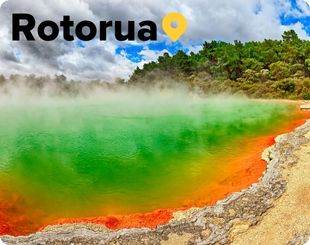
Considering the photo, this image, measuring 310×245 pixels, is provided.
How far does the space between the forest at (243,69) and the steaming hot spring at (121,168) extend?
512 inches

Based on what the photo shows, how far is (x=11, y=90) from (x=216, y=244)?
20604 millimetres

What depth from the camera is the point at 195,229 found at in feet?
15.9

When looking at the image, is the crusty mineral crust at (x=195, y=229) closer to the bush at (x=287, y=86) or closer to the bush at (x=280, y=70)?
the bush at (x=287, y=86)

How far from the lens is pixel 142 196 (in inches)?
275

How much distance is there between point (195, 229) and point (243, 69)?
86.4ft

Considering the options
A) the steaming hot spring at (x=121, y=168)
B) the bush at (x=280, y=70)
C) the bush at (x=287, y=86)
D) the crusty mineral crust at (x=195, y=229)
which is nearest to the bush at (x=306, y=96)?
the bush at (x=287, y=86)

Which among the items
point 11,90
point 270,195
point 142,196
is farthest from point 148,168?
point 11,90

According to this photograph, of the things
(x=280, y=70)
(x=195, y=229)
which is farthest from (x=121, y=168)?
(x=280, y=70)

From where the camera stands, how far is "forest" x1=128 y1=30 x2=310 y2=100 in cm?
2742

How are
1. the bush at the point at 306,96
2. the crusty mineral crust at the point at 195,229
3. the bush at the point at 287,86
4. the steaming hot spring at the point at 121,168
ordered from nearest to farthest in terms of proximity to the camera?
the crusty mineral crust at the point at 195,229, the steaming hot spring at the point at 121,168, the bush at the point at 306,96, the bush at the point at 287,86

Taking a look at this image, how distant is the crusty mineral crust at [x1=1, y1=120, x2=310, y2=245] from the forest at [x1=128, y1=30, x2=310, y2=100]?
21544mm

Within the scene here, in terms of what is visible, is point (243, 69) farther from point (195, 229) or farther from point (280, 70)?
point (195, 229)

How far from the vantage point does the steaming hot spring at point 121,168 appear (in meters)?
6.42

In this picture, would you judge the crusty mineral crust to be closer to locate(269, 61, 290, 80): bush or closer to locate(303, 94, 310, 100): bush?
locate(303, 94, 310, 100): bush
